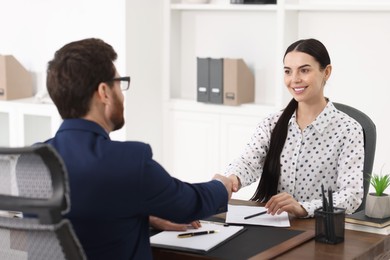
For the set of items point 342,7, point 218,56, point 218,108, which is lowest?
point 218,108

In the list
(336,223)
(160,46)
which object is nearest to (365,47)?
(160,46)

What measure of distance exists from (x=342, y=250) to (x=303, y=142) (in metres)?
0.90

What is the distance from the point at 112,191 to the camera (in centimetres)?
225

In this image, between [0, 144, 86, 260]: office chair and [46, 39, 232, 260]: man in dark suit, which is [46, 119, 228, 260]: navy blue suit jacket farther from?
[0, 144, 86, 260]: office chair

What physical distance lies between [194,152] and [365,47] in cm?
149

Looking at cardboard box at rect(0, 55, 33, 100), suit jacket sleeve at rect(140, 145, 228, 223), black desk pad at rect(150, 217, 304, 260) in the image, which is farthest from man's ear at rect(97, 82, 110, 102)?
cardboard box at rect(0, 55, 33, 100)

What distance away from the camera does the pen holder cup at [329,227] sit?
8.84ft

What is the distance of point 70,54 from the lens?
2322 mm

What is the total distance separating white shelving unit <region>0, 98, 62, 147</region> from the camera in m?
6.00

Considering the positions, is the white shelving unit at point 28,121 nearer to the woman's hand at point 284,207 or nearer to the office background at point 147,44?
the office background at point 147,44

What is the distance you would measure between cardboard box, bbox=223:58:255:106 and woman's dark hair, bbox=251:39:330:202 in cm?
201

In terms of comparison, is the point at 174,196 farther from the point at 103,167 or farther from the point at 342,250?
the point at 342,250

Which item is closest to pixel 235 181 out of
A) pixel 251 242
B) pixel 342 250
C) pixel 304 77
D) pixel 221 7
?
pixel 304 77

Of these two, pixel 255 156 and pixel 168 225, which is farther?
pixel 255 156
